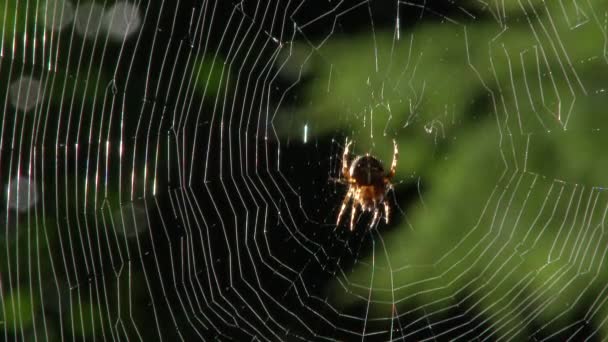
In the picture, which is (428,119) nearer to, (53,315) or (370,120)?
(370,120)

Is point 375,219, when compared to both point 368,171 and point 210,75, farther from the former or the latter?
point 210,75

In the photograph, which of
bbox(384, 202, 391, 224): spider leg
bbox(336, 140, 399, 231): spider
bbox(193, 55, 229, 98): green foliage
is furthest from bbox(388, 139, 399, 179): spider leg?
bbox(193, 55, 229, 98): green foliage

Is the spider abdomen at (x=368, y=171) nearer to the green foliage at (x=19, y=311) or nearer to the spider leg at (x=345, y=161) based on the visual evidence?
the spider leg at (x=345, y=161)

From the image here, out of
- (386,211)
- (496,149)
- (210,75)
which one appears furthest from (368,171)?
(210,75)

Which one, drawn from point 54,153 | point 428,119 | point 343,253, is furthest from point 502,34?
point 54,153

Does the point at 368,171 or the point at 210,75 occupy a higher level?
the point at 210,75

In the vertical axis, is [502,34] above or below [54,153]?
above

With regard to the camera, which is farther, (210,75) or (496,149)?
(210,75)
